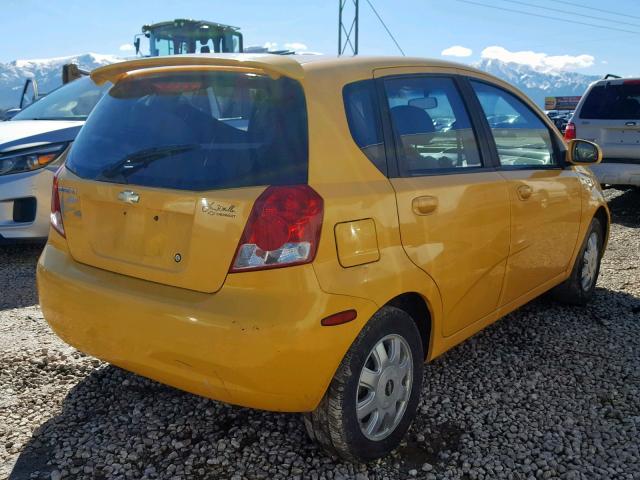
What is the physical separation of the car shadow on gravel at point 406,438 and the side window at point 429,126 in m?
1.22

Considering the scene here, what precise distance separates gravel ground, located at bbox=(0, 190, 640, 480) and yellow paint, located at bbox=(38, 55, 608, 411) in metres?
0.44

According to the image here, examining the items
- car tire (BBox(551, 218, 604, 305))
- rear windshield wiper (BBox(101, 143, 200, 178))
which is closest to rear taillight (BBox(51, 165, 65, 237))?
rear windshield wiper (BBox(101, 143, 200, 178))

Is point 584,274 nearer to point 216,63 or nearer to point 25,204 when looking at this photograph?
point 216,63

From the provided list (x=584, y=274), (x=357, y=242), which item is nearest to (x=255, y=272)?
(x=357, y=242)

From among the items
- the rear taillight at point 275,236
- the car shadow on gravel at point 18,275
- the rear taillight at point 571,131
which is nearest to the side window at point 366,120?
the rear taillight at point 275,236

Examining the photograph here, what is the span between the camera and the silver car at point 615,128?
815 cm

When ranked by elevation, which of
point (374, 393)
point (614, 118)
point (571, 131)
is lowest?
point (374, 393)

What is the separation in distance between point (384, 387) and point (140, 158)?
1.39m

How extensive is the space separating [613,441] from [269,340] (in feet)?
5.93

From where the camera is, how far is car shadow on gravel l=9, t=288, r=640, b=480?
255 centimetres

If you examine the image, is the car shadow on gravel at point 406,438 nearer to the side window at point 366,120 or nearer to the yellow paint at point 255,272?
the yellow paint at point 255,272

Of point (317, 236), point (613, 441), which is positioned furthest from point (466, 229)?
point (613, 441)

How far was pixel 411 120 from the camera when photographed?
272cm

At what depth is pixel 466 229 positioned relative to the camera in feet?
9.32
